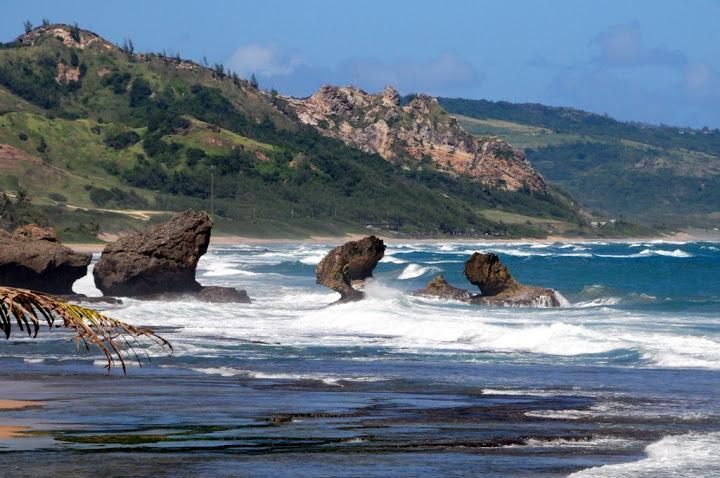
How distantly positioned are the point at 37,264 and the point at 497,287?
1567 cm

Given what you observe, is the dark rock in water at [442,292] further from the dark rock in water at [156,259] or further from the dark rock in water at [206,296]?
the dark rock in water at [156,259]

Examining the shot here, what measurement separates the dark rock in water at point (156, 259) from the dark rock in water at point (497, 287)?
940 centimetres

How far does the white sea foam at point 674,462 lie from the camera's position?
1545 cm

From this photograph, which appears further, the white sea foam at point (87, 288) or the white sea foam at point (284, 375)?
the white sea foam at point (87, 288)

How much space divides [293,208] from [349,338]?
14323 cm

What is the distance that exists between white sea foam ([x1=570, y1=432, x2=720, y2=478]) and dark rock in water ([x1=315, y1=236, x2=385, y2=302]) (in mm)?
30672

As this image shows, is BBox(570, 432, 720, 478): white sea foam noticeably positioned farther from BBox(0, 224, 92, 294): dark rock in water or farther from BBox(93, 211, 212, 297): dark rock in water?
BBox(93, 211, 212, 297): dark rock in water

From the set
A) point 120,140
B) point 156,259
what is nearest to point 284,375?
point 156,259

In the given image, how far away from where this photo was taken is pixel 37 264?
44.3 m

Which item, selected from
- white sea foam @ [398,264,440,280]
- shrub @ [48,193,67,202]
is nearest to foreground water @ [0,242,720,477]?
white sea foam @ [398,264,440,280]

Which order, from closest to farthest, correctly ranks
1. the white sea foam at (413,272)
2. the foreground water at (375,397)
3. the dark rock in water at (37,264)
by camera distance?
1. the foreground water at (375,397)
2. the dark rock in water at (37,264)
3. the white sea foam at (413,272)

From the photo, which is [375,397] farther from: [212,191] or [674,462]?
[212,191]

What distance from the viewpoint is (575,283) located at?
237 ft

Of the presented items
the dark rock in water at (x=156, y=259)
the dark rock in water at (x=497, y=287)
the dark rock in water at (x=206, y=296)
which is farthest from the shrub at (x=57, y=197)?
the dark rock in water at (x=497, y=287)
